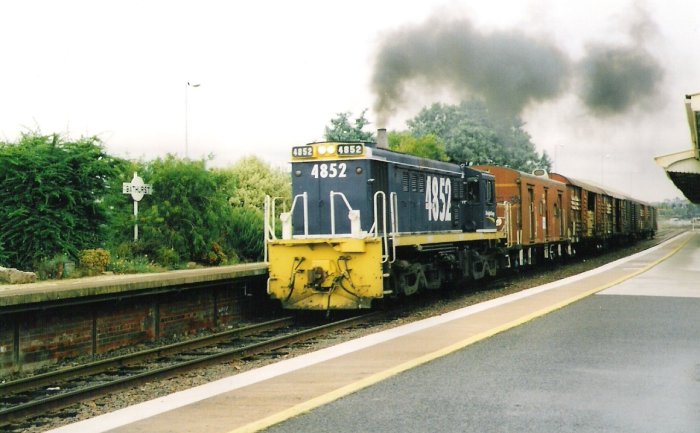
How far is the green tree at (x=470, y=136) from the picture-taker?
57188 mm

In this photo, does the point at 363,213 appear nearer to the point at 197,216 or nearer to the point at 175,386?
the point at 175,386

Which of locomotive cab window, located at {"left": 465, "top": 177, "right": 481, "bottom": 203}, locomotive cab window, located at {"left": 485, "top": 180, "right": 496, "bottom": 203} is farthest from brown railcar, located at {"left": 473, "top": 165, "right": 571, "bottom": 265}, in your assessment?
locomotive cab window, located at {"left": 465, "top": 177, "right": 481, "bottom": 203}

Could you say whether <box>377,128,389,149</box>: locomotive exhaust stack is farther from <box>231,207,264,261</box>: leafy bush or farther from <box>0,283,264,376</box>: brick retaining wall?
<box>231,207,264,261</box>: leafy bush

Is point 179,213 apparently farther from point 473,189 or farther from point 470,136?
point 470,136

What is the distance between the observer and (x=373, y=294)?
1377 centimetres

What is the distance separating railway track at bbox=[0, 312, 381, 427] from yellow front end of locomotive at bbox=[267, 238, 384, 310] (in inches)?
20.8

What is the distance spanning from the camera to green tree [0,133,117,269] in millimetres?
17000

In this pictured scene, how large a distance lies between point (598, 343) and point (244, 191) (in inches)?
901

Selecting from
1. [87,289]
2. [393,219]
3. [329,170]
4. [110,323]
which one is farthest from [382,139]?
[87,289]

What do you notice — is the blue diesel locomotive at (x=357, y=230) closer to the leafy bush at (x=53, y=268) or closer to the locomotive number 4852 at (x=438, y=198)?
the locomotive number 4852 at (x=438, y=198)

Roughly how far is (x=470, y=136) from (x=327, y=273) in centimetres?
4657

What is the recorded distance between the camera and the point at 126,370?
10.3m

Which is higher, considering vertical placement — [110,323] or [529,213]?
[529,213]

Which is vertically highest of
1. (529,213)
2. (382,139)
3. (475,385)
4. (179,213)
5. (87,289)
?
(382,139)
